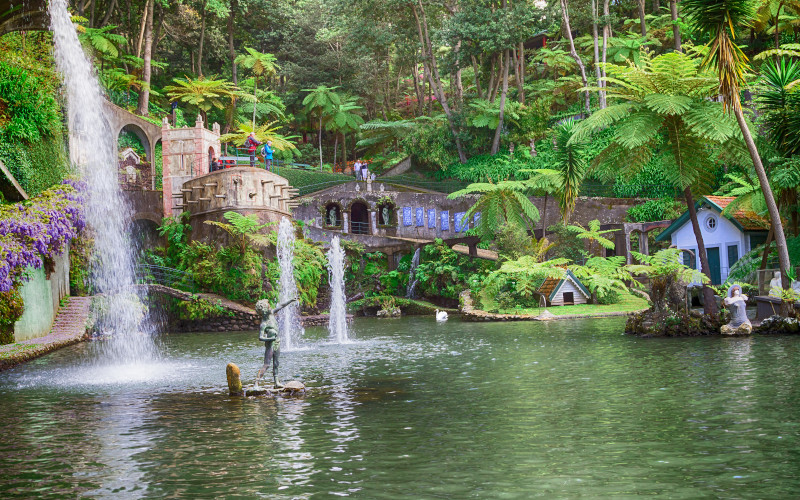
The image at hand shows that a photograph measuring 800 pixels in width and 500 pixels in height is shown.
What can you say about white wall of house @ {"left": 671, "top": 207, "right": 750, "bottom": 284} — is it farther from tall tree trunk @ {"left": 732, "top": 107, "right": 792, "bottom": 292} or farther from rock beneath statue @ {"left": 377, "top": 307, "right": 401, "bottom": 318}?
rock beneath statue @ {"left": 377, "top": 307, "right": 401, "bottom": 318}

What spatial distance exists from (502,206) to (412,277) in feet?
19.4

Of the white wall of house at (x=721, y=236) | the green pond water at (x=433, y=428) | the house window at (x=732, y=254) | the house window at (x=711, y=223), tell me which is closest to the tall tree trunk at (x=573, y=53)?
the white wall of house at (x=721, y=236)

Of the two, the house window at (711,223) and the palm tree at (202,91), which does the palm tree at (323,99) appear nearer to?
the palm tree at (202,91)

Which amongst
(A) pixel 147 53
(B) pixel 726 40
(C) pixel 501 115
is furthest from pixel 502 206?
(A) pixel 147 53

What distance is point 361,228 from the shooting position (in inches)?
1837

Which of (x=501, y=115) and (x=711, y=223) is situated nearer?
(x=711, y=223)

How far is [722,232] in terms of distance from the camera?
28828 millimetres

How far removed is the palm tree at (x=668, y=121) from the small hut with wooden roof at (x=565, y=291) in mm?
8509

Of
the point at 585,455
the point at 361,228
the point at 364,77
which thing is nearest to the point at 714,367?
the point at 585,455

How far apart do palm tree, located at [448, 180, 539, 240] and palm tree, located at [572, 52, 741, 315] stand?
12927mm

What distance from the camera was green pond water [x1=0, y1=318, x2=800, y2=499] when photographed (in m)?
6.60

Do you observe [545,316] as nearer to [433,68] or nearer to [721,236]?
[721,236]

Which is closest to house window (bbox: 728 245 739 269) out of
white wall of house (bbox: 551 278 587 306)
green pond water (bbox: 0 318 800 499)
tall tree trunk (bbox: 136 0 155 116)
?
white wall of house (bbox: 551 278 587 306)

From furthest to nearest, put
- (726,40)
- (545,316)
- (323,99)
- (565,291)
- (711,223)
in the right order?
(323,99), (711,223), (565,291), (545,316), (726,40)
